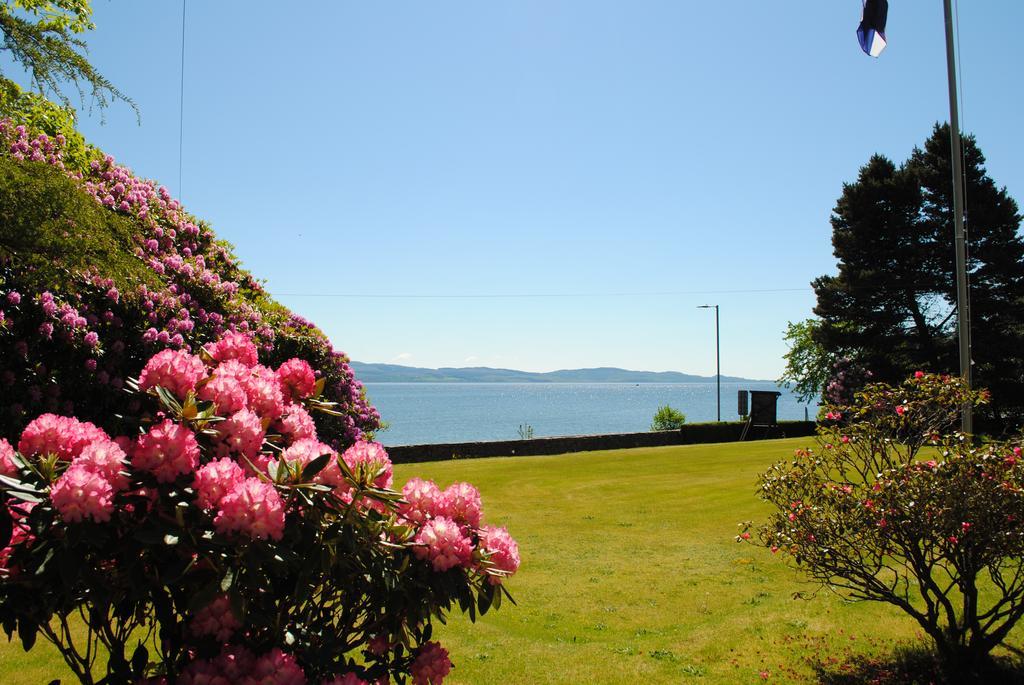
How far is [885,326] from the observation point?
33.5 meters

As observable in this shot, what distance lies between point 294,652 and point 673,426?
3902 centimetres

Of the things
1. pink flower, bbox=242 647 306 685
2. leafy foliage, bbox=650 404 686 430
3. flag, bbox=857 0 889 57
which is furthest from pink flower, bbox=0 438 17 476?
leafy foliage, bbox=650 404 686 430

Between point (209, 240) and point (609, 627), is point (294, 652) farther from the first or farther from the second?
point (209, 240)

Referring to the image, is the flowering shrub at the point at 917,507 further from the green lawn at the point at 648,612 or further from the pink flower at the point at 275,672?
the pink flower at the point at 275,672

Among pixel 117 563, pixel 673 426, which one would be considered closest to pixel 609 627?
pixel 117 563

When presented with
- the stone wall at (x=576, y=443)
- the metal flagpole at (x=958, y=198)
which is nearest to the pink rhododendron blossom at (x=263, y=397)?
the metal flagpole at (x=958, y=198)

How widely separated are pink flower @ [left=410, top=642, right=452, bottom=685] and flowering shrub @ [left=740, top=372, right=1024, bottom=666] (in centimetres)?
429

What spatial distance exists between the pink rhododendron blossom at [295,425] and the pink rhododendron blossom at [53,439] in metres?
0.71

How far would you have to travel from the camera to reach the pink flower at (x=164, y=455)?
2262 millimetres

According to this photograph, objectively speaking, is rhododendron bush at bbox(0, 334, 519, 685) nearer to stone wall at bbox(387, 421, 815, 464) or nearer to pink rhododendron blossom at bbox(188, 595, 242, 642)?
pink rhododendron blossom at bbox(188, 595, 242, 642)

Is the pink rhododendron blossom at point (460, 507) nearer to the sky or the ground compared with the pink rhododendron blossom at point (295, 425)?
nearer to the ground

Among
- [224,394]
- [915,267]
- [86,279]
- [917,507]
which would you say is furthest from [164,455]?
[915,267]

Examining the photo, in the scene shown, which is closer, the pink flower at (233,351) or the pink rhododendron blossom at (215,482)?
the pink rhododendron blossom at (215,482)

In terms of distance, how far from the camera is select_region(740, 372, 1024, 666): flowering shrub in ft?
18.1
